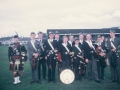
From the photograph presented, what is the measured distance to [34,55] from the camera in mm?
7762

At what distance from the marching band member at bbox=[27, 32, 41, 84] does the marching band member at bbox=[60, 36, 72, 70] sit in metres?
1.37

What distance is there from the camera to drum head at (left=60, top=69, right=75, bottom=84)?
7082mm

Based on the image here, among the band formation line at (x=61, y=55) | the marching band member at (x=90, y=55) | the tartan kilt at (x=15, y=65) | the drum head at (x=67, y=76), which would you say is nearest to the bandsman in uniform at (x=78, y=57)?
the band formation line at (x=61, y=55)

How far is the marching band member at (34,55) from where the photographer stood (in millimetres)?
7766

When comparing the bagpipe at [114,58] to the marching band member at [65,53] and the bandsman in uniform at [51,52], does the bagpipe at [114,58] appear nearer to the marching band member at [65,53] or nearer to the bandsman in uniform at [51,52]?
the marching band member at [65,53]

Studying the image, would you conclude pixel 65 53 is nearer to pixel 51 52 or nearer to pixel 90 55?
pixel 51 52

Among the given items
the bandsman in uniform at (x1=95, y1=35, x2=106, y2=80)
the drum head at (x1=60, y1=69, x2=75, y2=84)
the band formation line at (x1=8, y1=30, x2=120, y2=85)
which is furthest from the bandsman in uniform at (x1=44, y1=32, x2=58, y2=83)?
the bandsman in uniform at (x1=95, y1=35, x2=106, y2=80)

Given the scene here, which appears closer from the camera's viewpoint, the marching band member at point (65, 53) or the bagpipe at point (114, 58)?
the bagpipe at point (114, 58)

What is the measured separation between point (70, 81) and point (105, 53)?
3046mm

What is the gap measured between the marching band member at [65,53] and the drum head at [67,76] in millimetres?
941

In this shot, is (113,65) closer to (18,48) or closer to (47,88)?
(47,88)

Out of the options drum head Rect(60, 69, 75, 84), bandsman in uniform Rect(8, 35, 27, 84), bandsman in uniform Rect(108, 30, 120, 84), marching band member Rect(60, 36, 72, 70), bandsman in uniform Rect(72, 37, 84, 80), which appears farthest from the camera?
bandsman in uniform Rect(72, 37, 84, 80)

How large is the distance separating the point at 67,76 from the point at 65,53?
1396 mm

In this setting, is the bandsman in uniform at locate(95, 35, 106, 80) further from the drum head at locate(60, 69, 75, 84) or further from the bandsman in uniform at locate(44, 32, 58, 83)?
the bandsman in uniform at locate(44, 32, 58, 83)
